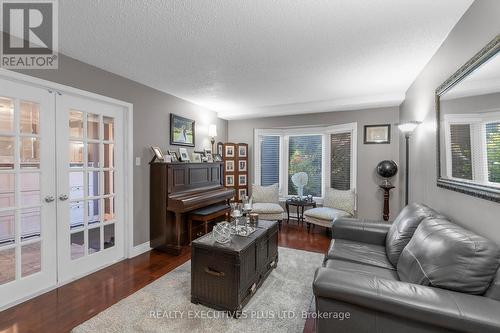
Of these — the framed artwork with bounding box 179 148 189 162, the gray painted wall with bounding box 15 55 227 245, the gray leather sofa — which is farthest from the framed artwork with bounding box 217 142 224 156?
the gray leather sofa

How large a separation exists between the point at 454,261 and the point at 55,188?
3.46m

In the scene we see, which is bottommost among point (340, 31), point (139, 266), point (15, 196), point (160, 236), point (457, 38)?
point (139, 266)

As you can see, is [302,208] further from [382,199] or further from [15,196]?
[15,196]

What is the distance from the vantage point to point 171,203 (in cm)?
336

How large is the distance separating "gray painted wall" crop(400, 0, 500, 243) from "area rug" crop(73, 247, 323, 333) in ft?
4.94

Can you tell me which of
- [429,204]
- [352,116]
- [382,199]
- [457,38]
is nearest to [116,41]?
[457,38]

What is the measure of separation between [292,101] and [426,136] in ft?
7.70

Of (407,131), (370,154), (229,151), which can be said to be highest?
(407,131)

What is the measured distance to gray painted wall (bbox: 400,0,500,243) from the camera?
4.93ft

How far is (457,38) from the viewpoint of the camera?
193 centimetres

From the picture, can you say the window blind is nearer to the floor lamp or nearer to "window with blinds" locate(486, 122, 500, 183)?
"window with blinds" locate(486, 122, 500, 183)

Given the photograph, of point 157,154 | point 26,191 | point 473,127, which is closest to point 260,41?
point 473,127

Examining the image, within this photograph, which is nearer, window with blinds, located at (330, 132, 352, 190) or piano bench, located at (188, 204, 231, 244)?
piano bench, located at (188, 204, 231, 244)

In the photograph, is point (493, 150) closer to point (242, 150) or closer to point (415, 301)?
point (415, 301)
